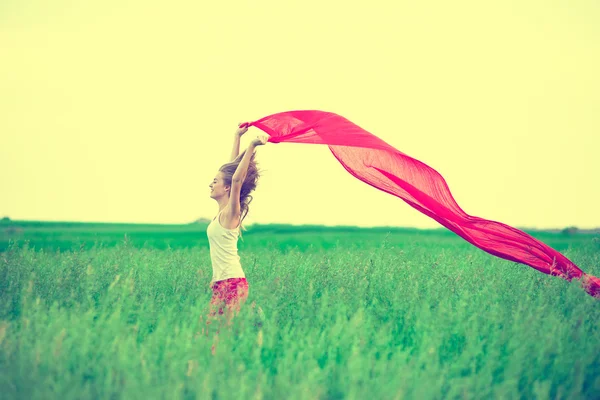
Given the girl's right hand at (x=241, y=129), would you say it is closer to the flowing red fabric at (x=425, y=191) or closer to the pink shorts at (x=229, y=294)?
the flowing red fabric at (x=425, y=191)

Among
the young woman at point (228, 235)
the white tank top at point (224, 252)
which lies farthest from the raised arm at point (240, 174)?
the white tank top at point (224, 252)

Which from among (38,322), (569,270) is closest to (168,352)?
(38,322)

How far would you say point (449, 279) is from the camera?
6.40m

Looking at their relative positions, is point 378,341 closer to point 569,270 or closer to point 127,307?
point 127,307

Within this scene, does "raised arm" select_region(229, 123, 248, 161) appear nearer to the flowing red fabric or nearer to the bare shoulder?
the flowing red fabric

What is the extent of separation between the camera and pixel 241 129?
5801mm

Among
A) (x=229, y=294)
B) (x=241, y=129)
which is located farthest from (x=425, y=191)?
(x=229, y=294)

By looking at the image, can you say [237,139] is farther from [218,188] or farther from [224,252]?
[224,252]

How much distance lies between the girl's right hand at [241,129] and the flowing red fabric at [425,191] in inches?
8.0

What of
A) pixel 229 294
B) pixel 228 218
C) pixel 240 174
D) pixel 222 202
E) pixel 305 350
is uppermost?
pixel 240 174

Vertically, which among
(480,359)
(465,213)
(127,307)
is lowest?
(480,359)

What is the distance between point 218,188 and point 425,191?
2.65 meters

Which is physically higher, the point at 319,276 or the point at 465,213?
the point at 465,213

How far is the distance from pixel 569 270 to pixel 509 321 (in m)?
2.05
